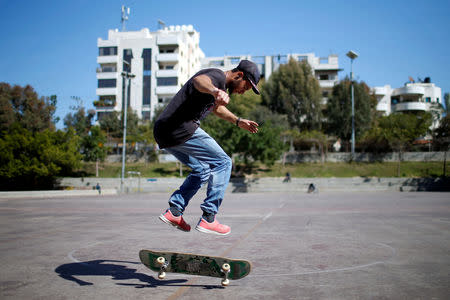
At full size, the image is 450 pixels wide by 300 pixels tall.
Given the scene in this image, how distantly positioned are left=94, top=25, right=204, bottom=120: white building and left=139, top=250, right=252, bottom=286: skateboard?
2628 inches

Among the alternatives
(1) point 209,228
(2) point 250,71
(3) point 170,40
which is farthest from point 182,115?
(3) point 170,40

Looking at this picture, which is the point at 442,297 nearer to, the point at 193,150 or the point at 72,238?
the point at 193,150

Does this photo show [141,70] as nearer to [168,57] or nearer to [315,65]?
[168,57]

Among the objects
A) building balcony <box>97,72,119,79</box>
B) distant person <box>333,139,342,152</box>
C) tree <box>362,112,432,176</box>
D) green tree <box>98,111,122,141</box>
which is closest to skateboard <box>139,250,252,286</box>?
tree <box>362,112,432,176</box>

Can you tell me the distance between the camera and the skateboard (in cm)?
295

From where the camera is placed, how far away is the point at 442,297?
2.63 metres

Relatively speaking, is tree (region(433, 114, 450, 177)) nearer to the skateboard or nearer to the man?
the man

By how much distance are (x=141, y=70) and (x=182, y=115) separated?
7119 cm

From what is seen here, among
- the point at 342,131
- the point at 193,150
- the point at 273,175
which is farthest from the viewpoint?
the point at 342,131

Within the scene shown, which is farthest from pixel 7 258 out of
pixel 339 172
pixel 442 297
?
pixel 339 172

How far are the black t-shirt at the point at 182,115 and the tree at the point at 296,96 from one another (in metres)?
53.6

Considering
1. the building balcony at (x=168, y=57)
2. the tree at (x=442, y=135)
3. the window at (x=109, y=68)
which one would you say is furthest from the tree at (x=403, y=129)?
the window at (x=109, y=68)

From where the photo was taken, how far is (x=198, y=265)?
309cm

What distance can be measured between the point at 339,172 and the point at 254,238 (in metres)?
41.2
